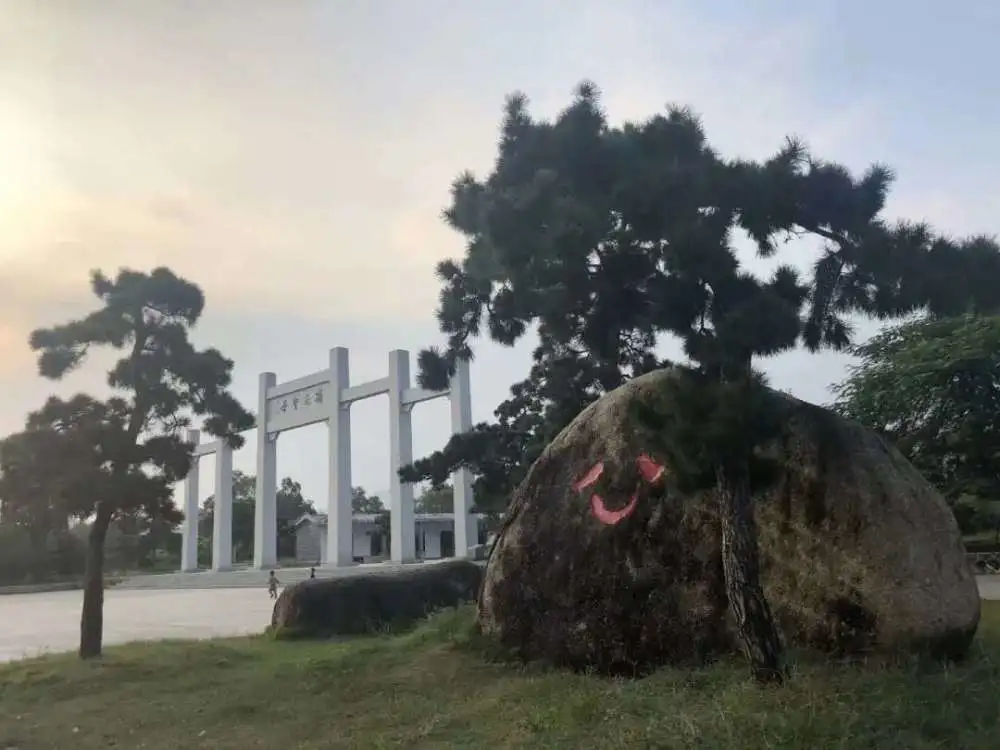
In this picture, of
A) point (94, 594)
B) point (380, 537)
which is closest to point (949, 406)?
point (94, 594)

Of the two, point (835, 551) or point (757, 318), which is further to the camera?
point (835, 551)

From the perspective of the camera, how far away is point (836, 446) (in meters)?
5.21

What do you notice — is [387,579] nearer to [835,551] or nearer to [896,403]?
[835,551]

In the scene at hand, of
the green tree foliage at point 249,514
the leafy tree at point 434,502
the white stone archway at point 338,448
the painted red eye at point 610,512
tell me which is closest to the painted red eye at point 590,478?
the painted red eye at point 610,512

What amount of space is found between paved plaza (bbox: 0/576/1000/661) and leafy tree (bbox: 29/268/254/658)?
2.88 metres

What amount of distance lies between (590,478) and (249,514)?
40814 millimetres

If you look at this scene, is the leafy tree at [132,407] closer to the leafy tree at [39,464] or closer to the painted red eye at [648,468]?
the leafy tree at [39,464]

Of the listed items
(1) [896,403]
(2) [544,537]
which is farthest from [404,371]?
(2) [544,537]

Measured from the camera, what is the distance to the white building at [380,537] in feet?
121

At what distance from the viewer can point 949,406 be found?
14.4 meters

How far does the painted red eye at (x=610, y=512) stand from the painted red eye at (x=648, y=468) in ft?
0.51

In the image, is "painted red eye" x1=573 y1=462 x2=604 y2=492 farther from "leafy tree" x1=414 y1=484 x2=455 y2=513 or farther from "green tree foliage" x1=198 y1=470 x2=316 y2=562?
"leafy tree" x1=414 y1=484 x2=455 y2=513

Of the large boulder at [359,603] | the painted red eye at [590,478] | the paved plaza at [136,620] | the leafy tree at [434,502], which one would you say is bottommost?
the paved plaza at [136,620]

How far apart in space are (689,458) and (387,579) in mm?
5789
